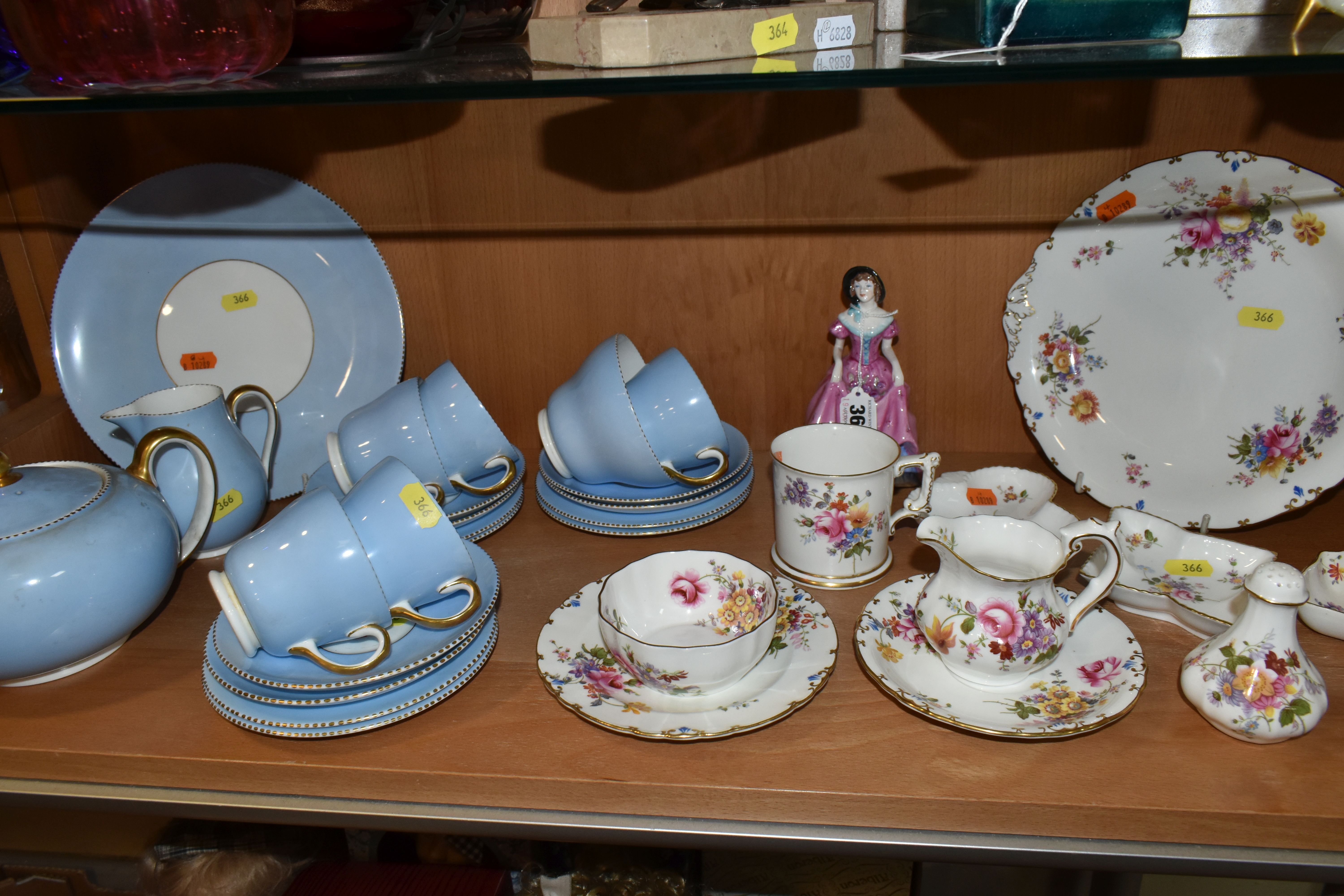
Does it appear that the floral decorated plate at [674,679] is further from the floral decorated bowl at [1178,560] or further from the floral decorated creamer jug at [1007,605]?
the floral decorated bowl at [1178,560]

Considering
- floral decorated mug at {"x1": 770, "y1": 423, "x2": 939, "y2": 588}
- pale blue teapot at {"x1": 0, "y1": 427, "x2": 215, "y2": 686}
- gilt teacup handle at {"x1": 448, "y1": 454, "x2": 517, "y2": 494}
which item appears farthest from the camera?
gilt teacup handle at {"x1": 448, "y1": 454, "x2": 517, "y2": 494}

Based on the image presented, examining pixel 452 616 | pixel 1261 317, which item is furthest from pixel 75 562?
pixel 1261 317

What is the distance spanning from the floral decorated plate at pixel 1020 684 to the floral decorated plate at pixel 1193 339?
0.21 metres

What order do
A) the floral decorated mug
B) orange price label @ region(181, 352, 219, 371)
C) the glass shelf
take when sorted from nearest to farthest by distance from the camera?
the glass shelf → the floral decorated mug → orange price label @ region(181, 352, 219, 371)

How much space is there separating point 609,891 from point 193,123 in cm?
95

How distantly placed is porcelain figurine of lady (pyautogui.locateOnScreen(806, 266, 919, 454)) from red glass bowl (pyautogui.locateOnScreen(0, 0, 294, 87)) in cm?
55

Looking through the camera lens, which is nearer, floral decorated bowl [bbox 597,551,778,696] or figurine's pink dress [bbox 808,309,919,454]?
floral decorated bowl [bbox 597,551,778,696]

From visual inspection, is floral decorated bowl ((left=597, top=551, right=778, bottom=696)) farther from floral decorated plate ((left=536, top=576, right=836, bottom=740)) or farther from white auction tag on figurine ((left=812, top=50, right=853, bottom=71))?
white auction tag on figurine ((left=812, top=50, right=853, bottom=71))

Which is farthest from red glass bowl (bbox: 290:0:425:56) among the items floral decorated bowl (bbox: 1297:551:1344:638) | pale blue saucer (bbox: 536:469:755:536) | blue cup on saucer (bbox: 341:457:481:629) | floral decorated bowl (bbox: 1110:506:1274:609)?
floral decorated bowl (bbox: 1297:551:1344:638)

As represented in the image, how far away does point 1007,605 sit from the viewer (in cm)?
70

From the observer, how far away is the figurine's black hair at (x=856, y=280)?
0.95 meters

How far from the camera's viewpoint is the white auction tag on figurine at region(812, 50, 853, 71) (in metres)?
0.63

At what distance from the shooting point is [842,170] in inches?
37.1

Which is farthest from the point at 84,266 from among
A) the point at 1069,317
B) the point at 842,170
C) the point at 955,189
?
the point at 1069,317
